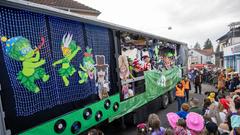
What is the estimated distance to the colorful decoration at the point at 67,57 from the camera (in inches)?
157

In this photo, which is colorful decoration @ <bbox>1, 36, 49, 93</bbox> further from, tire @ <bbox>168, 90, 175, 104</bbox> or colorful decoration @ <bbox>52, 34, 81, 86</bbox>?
tire @ <bbox>168, 90, 175, 104</bbox>

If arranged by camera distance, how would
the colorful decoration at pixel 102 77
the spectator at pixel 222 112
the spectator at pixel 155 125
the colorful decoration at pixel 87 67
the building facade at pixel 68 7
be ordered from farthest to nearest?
the building facade at pixel 68 7, the spectator at pixel 222 112, the colorful decoration at pixel 102 77, the colorful decoration at pixel 87 67, the spectator at pixel 155 125

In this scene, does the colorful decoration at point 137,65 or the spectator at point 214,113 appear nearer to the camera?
the spectator at point 214,113

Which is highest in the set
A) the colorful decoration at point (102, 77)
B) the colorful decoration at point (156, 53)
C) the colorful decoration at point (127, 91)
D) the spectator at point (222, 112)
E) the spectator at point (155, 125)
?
the colorful decoration at point (156, 53)

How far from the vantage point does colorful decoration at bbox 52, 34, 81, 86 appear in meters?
3.99

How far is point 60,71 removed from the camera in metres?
3.91

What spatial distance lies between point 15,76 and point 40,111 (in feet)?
2.43

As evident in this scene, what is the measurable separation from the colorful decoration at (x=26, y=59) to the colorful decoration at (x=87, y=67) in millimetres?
1072

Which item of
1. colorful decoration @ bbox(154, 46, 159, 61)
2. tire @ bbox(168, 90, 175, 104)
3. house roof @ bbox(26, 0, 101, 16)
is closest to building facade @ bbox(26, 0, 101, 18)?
house roof @ bbox(26, 0, 101, 16)

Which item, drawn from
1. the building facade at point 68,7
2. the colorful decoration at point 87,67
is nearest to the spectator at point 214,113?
the colorful decoration at point 87,67

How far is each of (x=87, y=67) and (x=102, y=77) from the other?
679 mm

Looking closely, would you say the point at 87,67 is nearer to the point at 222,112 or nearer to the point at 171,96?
the point at 222,112

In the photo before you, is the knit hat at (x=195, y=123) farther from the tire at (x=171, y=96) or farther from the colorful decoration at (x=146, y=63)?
the tire at (x=171, y=96)

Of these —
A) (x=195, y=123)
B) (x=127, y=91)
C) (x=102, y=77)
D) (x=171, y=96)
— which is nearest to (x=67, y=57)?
(x=102, y=77)
